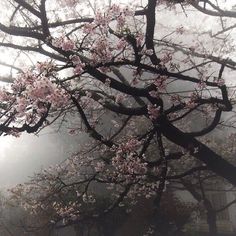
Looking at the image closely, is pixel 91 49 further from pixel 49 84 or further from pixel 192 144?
pixel 192 144

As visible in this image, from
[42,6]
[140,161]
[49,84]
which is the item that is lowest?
[49,84]

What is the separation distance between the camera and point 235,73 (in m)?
31.3

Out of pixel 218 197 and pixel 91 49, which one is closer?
pixel 91 49

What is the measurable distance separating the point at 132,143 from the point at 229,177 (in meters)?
2.12

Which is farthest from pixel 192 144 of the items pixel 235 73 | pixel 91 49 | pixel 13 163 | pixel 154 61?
pixel 13 163

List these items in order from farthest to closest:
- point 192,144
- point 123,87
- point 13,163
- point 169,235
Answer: point 13,163 → point 169,235 → point 192,144 → point 123,87

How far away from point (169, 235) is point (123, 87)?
1262 cm

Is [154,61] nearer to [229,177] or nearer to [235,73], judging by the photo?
[229,177]

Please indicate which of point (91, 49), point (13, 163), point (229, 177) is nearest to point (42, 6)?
point (91, 49)

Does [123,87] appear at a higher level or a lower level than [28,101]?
higher

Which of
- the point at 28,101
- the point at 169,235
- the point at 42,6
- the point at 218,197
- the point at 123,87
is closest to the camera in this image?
the point at 28,101

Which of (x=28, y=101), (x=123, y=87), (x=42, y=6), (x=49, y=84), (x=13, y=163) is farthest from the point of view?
(x=13, y=163)

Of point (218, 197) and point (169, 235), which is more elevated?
point (218, 197)

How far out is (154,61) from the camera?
7.34 meters
